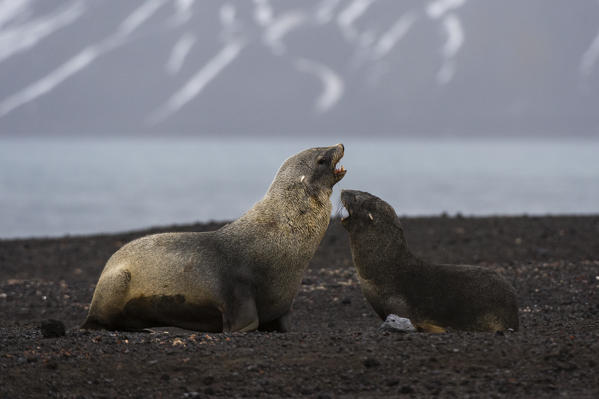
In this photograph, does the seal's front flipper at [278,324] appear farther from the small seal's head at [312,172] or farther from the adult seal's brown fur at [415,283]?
the small seal's head at [312,172]

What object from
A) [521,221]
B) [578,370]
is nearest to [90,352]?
[578,370]

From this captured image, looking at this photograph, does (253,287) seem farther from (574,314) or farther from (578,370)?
(574,314)

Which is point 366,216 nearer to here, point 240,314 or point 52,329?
point 240,314

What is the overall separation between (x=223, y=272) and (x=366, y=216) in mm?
1696

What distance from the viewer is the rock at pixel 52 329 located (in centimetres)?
813

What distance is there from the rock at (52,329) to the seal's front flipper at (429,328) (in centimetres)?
340

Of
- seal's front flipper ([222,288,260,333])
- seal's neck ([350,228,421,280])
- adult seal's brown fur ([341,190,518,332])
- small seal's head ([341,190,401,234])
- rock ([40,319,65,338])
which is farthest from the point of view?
small seal's head ([341,190,401,234])

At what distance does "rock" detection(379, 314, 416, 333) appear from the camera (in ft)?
27.9

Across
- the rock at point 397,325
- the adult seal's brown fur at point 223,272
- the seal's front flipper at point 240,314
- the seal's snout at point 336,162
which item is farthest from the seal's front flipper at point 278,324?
the seal's snout at point 336,162

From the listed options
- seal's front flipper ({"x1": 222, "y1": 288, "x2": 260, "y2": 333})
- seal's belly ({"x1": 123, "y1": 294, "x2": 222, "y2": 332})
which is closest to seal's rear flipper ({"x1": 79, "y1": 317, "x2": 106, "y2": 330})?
seal's belly ({"x1": 123, "y1": 294, "x2": 222, "y2": 332})

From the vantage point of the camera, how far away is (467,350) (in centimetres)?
728

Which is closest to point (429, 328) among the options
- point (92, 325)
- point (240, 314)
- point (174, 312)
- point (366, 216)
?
point (366, 216)

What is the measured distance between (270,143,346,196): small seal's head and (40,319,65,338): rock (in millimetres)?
2562

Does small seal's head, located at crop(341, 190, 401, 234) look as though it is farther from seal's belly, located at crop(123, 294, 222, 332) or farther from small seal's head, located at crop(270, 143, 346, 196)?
seal's belly, located at crop(123, 294, 222, 332)
